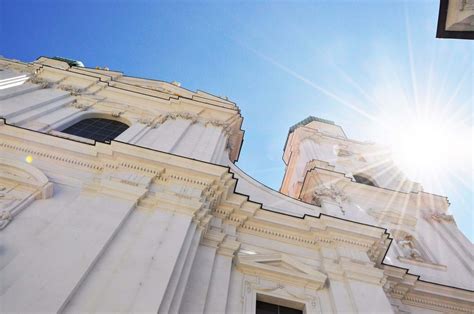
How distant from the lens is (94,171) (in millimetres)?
10086

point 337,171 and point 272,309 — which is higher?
point 337,171

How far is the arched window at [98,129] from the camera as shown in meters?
13.6

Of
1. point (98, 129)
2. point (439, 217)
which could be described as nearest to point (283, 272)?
point (98, 129)

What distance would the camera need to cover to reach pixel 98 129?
1441 centimetres

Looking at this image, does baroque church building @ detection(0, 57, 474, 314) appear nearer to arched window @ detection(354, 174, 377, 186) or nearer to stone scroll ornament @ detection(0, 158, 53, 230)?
stone scroll ornament @ detection(0, 158, 53, 230)

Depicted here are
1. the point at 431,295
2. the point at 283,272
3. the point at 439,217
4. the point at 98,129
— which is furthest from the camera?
the point at 439,217

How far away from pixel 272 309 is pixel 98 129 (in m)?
9.85

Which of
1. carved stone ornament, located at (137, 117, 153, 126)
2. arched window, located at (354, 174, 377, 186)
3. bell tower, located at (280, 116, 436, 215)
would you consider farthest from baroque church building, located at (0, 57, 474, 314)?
arched window, located at (354, 174, 377, 186)

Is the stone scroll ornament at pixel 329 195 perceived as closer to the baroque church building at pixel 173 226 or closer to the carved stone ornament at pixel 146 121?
A: the baroque church building at pixel 173 226

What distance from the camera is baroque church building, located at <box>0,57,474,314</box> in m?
6.33

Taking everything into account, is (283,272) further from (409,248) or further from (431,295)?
(409,248)

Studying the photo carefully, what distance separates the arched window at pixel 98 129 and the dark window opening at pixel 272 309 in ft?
27.5

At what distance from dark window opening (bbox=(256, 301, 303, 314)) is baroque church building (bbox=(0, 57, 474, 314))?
32 millimetres

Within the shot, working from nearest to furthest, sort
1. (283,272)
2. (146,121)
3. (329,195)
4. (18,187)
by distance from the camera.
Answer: (18,187), (283,272), (329,195), (146,121)
